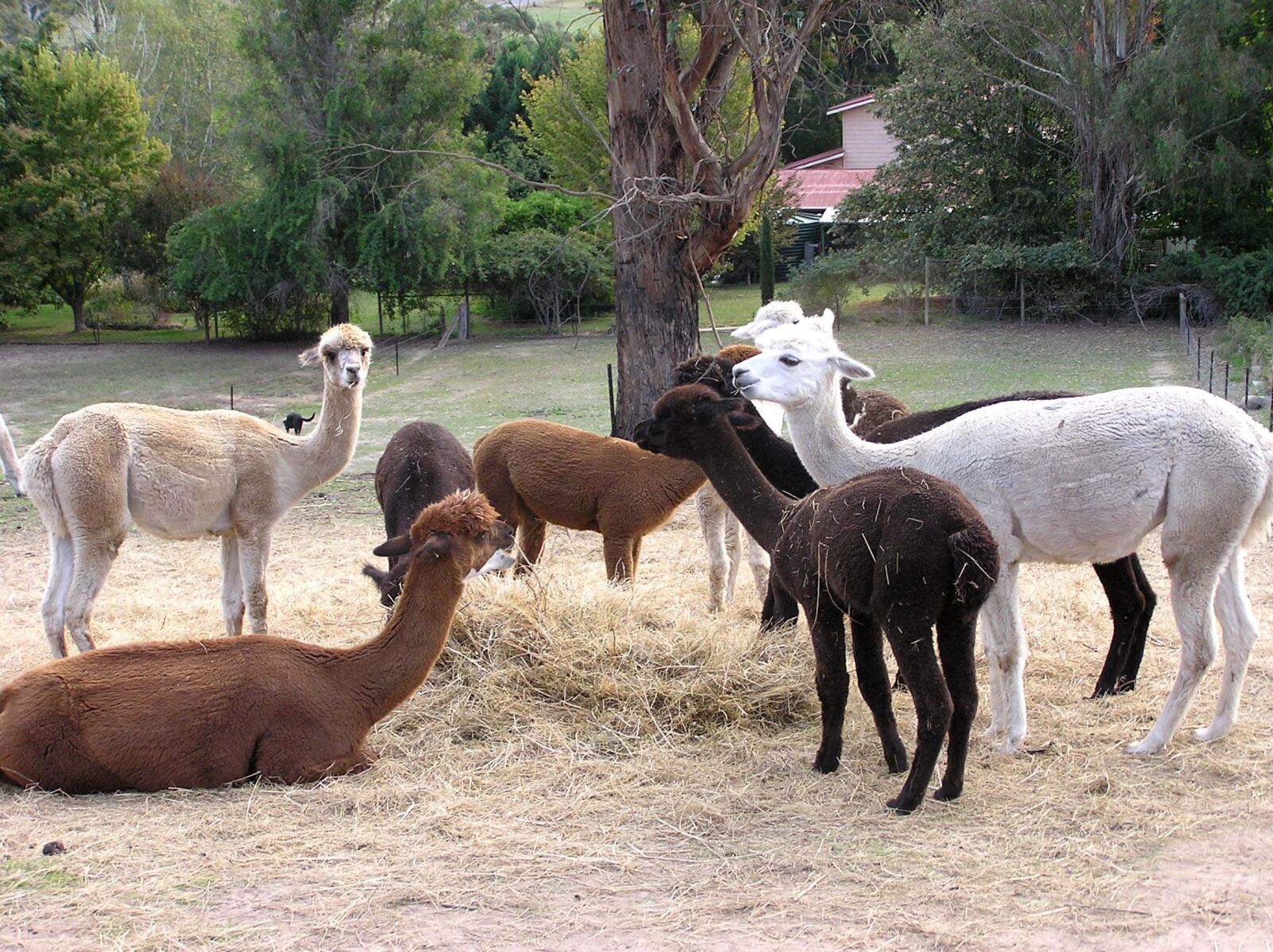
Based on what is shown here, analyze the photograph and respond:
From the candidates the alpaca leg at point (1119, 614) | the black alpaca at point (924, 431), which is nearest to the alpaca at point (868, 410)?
the black alpaca at point (924, 431)

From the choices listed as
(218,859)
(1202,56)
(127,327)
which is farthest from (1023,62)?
(218,859)

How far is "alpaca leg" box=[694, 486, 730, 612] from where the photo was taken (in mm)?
7496

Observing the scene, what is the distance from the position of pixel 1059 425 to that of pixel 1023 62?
82.2 feet

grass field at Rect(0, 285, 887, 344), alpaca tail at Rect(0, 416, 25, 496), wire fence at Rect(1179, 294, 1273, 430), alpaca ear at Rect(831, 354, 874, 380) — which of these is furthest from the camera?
grass field at Rect(0, 285, 887, 344)

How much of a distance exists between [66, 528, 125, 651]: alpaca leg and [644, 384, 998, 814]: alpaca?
3565 millimetres

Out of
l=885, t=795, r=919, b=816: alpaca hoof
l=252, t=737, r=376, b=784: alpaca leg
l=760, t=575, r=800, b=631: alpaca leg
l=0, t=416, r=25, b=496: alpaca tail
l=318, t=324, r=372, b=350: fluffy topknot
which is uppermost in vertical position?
l=318, t=324, r=372, b=350: fluffy topknot

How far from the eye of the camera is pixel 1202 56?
963 inches

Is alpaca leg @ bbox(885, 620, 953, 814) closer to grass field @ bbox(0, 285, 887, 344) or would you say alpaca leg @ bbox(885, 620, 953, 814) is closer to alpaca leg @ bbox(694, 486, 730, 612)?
alpaca leg @ bbox(694, 486, 730, 612)

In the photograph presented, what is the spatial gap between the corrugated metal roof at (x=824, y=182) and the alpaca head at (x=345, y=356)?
103 feet

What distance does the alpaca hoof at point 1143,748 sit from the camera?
509cm

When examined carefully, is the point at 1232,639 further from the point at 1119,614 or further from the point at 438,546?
the point at 438,546

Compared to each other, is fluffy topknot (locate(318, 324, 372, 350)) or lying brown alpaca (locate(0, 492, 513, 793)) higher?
fluffy topknot (locate(318, 324, 372, 350))

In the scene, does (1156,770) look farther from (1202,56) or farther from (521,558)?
(1202,56)

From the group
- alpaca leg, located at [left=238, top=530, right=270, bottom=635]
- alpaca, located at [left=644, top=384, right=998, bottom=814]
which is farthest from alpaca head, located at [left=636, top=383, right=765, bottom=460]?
alpaca leg, located at [left=238, top=530, right=270, bottom=635]
